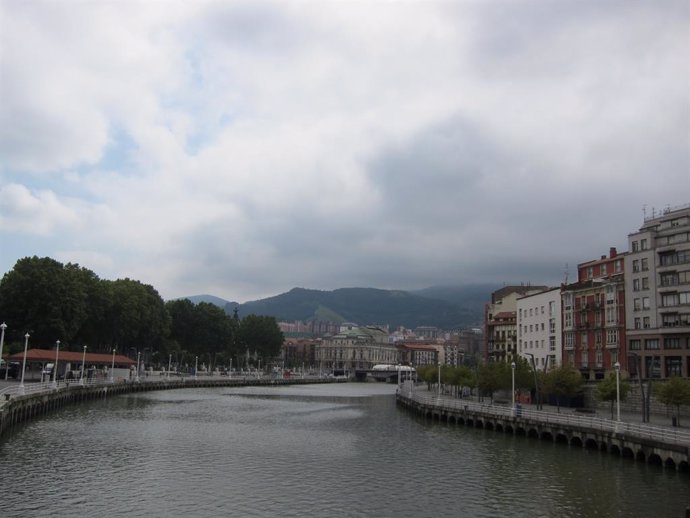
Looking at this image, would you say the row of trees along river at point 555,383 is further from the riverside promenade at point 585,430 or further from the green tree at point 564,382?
the riverside promenade at point 585,430

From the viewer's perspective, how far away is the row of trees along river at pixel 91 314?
10950cm

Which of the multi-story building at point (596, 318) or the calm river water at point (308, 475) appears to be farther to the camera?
the multi-story building at point (596, 318)

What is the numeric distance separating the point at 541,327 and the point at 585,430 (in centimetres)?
5989

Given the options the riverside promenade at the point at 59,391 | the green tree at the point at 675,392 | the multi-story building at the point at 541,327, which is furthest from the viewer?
the multi-story building at the point at 541,327

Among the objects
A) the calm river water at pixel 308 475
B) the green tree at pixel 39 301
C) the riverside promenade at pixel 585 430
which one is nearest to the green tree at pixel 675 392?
the riverside promenade at pixel 585 430

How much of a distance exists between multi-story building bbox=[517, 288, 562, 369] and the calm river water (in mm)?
43603

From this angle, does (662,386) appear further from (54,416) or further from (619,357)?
(54,416)

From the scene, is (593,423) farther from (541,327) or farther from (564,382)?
(541,327)

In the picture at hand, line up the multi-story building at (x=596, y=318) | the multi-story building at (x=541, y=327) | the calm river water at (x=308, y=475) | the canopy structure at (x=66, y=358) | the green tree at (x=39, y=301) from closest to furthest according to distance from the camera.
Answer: the calm river water at (x=308, y=475) → the multi-story building at (x=596, y=318) → the canopy structure at (x=66, y=358) → the multi-story building at (x=541, y=327) → the green tree at (x=39, y=301)

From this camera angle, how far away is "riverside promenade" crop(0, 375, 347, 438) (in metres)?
59.0

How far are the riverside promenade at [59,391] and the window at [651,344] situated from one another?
7697 cm

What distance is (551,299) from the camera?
358 ft

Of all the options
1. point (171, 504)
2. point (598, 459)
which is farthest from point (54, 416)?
point (598, 459)

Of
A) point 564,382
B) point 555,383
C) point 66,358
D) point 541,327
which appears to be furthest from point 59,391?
point 541,327
